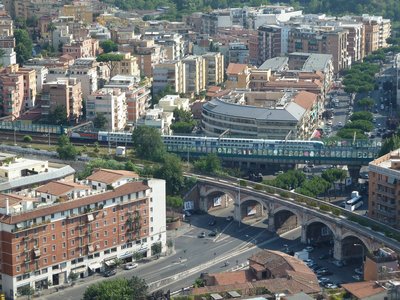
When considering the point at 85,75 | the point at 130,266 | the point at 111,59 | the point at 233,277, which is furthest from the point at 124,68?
the point at 233,277

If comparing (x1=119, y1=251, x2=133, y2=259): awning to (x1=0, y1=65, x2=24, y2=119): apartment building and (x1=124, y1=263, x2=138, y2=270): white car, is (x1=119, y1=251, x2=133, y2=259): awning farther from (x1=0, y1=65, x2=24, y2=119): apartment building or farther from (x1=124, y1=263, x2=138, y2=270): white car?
(x1=0, y1=65, x2=24, y2=119): apartment building

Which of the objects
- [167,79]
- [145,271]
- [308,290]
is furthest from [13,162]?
[167,79]

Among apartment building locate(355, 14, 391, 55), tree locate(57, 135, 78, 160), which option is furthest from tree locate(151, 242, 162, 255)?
apartment building locate(355, 14, 391, 55)

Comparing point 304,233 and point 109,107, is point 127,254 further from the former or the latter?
point 109,107

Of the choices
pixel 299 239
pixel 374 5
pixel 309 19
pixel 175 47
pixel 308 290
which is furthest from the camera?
pixel 374 5

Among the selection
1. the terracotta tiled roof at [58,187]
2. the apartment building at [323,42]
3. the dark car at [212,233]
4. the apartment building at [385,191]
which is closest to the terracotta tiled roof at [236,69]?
the apartment building at [323,42]

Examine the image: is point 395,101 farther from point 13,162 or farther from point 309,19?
point 13,162
